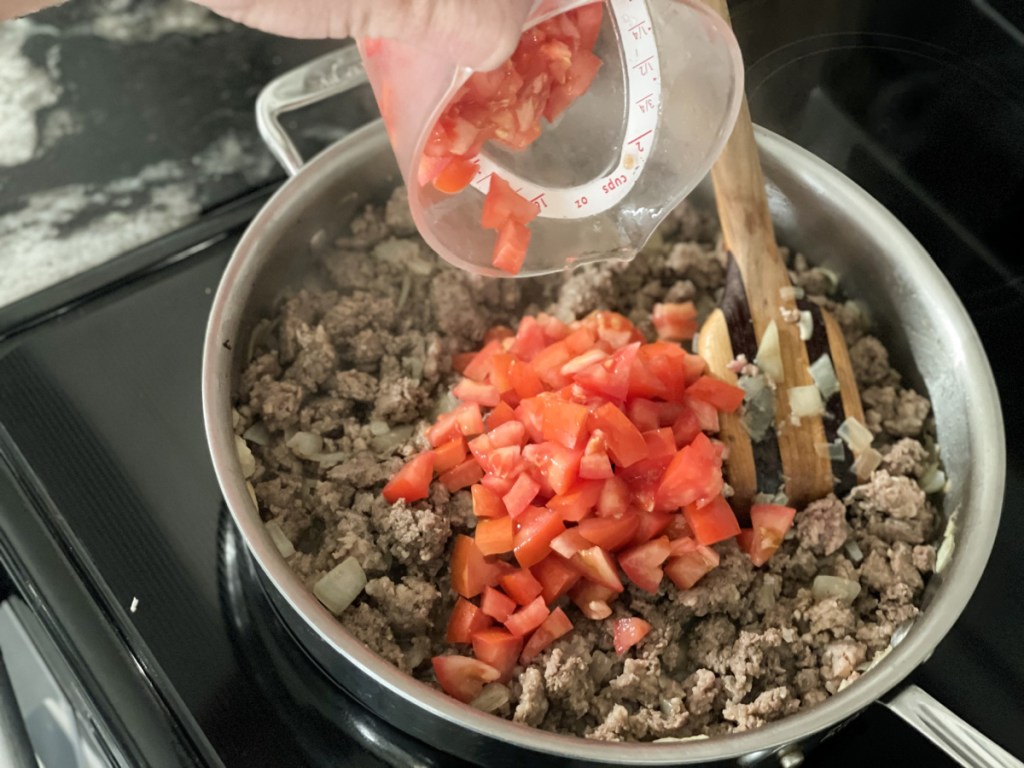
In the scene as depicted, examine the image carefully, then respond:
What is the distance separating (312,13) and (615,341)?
0.72 m

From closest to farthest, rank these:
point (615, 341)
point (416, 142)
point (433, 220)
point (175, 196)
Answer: point (416, 142), point (433, 220), point (615, 341), point (175, 196)

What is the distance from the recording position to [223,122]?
1701 millimetres

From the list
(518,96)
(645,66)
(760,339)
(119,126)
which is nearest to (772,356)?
(760,339)

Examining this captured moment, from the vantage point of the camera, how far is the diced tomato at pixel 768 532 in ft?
4.23

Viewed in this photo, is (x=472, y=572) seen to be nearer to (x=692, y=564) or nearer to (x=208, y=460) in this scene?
(x=692, y=564)

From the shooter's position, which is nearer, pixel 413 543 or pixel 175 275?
pixel 413 543

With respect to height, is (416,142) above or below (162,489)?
above

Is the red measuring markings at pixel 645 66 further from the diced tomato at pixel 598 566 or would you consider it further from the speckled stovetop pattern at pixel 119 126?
the speckled stovetop pattern at pixel 119 126

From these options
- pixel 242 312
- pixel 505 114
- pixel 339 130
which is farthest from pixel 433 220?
pixel 339 130

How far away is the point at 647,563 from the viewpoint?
124cm

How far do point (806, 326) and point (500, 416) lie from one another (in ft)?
1.49

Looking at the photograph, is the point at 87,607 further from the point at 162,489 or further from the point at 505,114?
the point at 505,114

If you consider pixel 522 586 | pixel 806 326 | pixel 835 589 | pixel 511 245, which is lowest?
pixel 835 589

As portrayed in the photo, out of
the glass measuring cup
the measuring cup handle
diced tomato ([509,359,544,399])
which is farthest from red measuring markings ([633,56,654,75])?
the measuring cup handle
